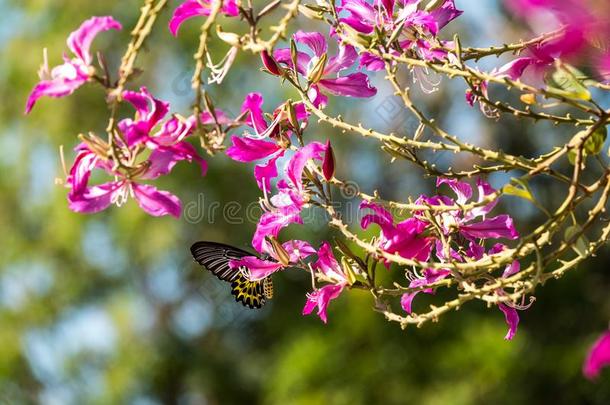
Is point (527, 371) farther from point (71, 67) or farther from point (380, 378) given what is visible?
point (71, 67)

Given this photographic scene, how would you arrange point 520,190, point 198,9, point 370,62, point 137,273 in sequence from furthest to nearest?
1. point 137,273
2. point 370,62
3. point 198,9
4. point 520,190

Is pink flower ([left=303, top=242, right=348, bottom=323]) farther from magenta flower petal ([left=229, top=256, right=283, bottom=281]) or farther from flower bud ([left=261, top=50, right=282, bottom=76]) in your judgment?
flower bud ([left=261, top=50, right=282, bottom=76])

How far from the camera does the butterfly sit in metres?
0.86

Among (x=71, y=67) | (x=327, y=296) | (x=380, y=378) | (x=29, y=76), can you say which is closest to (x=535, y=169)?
(x=327, y=296)

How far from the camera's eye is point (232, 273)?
88cm

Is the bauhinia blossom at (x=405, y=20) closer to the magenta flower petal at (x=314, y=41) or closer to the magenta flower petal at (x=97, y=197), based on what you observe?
the magenta flower petal at (x=314, y=41)

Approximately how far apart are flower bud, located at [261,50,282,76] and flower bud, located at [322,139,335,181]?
7 centimetres

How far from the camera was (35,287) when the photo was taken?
18.2ft

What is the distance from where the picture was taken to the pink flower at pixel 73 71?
67 cm

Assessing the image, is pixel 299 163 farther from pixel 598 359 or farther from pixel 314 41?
pixel 598 359

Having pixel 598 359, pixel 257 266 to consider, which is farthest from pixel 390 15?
pixel 598 359

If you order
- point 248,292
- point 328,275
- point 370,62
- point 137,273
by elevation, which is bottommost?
point 137,273

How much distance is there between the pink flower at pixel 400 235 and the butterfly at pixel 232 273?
154mm

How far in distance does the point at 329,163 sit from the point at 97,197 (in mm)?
182
